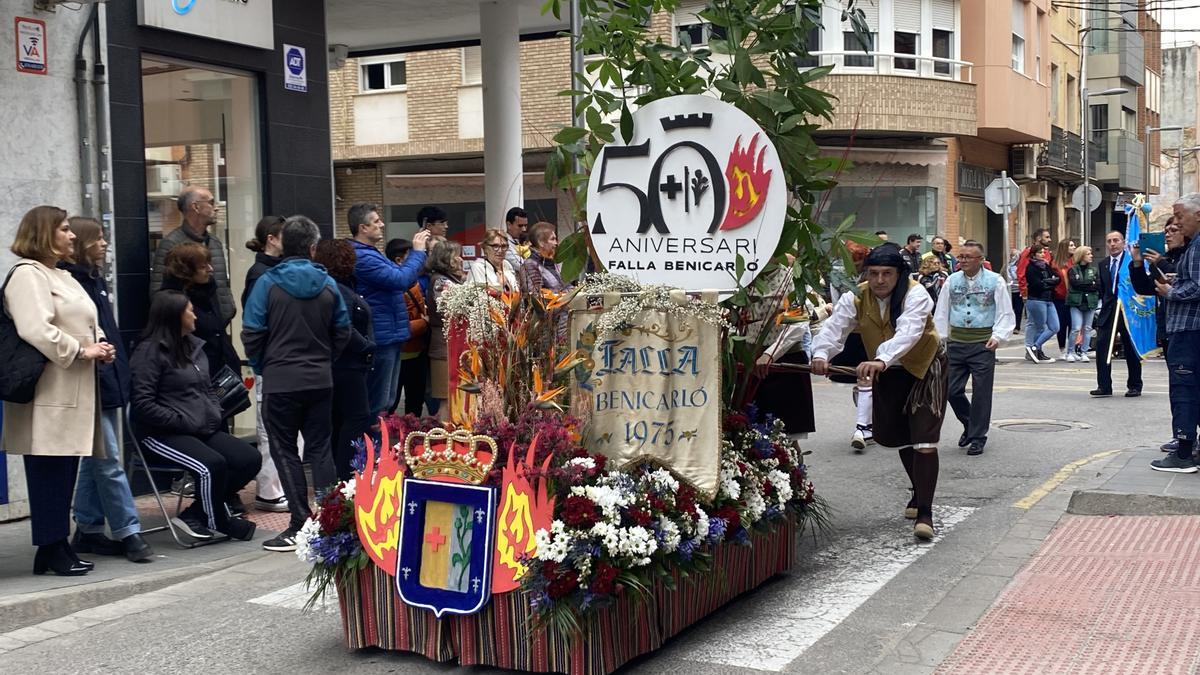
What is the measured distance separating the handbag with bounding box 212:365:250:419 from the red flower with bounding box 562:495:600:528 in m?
3.76

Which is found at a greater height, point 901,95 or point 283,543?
point 901,95

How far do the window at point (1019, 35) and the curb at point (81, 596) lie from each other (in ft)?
96.2

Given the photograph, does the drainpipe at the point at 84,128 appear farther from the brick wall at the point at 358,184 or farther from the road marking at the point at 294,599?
the brick wall at the point at 358,184

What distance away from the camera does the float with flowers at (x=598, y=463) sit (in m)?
4.99

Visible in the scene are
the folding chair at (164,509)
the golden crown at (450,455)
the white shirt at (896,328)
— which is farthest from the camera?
the folding chair at (164,509)

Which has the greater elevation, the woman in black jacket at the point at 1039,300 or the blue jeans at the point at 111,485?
the woman in black jacket at the point at 1039,300

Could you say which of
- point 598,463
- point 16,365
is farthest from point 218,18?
point 598,463

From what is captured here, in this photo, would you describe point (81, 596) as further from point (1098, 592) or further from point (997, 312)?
point (997, 312)

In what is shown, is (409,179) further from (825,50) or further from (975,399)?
(975,399)

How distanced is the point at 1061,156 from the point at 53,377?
36322mm

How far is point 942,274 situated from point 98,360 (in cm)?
→ 1432

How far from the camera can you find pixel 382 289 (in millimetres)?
9055

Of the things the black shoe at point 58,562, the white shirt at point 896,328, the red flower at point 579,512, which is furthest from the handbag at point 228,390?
the red flower at point 579,512

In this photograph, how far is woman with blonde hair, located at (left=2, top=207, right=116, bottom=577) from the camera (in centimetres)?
666
